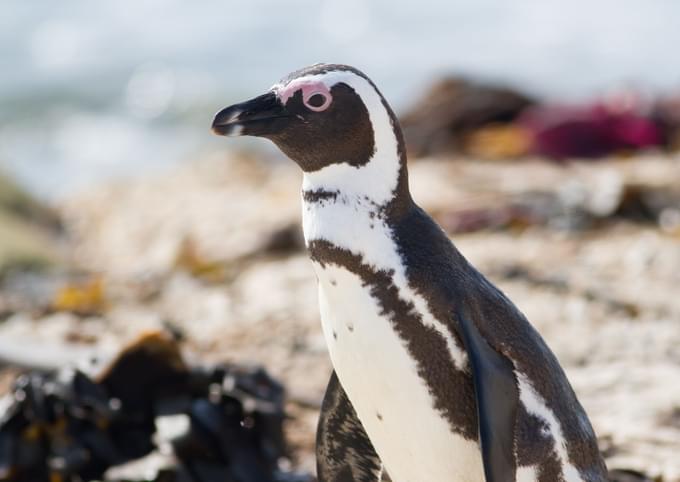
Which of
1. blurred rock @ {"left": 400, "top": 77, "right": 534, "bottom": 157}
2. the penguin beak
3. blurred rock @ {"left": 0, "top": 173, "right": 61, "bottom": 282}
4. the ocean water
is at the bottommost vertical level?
the penguin beak

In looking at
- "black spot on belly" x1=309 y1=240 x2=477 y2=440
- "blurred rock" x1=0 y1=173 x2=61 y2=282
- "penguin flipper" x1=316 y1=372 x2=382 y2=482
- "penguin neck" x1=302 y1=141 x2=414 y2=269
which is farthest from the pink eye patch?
"blurred rock" x1=0 y1=173 x2=61 y2=282

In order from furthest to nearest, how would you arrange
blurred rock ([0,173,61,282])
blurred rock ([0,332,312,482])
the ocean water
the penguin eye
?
the ocean water < blurred rock ([0,173,61,282]) < blurred rock ([0,332,312,482]) < the penguin eye

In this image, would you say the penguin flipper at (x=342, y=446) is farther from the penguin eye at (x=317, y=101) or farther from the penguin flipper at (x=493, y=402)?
the penguin eye at (x=317, y=101)

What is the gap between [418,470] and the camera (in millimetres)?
2230

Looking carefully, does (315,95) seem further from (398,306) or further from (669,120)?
(669,120)

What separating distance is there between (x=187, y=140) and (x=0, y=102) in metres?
3.21

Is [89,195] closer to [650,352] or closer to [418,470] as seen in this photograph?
[650,352]

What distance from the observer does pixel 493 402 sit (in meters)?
2.07

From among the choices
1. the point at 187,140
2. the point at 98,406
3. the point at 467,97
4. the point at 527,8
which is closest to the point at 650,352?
the point at 98,406

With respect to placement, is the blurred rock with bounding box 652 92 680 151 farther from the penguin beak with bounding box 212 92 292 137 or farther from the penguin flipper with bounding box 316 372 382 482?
the penguin beak with bounding box 212 92 292 137

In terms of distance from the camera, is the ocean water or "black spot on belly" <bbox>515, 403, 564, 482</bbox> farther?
the ocean water

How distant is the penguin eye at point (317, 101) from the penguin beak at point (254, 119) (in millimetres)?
47

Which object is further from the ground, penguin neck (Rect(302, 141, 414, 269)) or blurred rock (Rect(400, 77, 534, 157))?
blurred rock (Rect(400, 77, 534, 157))

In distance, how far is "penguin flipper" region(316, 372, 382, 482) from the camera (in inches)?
98.1
